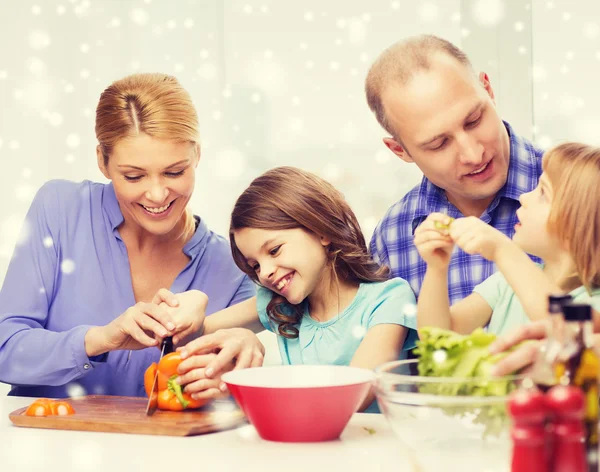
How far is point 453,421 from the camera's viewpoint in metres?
0.77

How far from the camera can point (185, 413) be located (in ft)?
4.15

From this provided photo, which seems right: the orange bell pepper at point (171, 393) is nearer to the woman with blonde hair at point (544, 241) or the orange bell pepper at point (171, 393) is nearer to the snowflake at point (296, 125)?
the woman with blonde hair at point (544, 241)

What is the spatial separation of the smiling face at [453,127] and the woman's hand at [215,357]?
21.3 inches

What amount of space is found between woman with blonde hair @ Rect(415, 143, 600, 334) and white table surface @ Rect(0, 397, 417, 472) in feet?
1.02

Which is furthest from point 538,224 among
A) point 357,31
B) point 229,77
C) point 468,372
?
point 229,77

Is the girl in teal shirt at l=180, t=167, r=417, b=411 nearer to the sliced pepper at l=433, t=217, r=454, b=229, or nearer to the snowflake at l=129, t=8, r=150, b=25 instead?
the sliced pepper at l=433, t=217, r=454, b=229

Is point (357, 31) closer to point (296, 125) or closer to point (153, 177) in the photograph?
point (296, 125)

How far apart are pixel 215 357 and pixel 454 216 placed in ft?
2.35

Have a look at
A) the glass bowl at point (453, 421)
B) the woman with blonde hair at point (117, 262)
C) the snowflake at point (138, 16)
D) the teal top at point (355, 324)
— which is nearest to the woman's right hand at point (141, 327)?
the woman with blonde hair at point (117, 262)

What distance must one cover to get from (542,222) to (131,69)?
86.8 inches

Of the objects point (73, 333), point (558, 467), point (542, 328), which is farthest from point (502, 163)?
point (558, 467)

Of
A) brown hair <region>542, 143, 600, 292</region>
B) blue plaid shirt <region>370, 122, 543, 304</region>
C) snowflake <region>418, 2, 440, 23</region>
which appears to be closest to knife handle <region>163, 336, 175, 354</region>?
blue plaid shirt <region>370, 122, 543, 304</region>

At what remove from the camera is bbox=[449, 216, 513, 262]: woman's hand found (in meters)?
1.21

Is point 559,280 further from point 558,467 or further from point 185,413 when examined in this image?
point 558,467
